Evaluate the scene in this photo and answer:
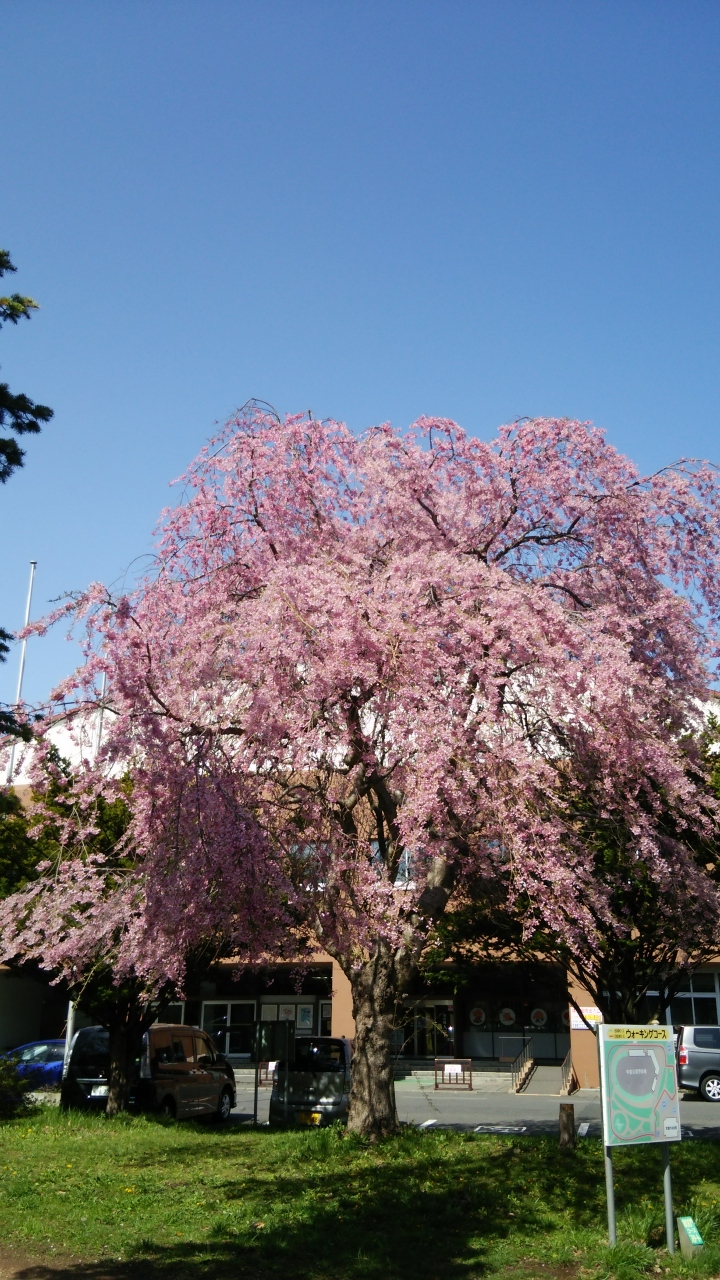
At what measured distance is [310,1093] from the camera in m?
17.1

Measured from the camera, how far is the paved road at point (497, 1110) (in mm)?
18984

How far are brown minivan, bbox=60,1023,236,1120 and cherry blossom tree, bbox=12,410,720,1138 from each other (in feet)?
20.9

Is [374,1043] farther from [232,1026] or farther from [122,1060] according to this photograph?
[232,1026]

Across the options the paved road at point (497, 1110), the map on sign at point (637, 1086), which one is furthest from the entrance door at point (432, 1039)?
the map on sign at point (637, 1086)

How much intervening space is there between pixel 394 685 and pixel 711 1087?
2009 centimetres

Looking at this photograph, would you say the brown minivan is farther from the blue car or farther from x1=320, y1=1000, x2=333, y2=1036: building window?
x1=320, y1=1000, x2=333, y2=1036: building window

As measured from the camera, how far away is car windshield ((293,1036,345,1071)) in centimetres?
1775

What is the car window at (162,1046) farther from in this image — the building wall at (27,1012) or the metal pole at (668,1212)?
the building wall at (27,1012)

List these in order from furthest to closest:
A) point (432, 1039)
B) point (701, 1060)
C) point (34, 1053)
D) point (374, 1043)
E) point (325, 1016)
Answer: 1. point (325, 1016)
2. point (432, 1039)
3. point (34, 1053)
4. point (701, 1060)
5. point (374, 1043)

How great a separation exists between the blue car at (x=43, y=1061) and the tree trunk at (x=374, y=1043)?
11.7m

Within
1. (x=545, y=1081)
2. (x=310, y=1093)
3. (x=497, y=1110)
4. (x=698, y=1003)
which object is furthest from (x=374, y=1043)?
(x=698, y=1003)

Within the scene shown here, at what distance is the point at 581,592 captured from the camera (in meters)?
12.9

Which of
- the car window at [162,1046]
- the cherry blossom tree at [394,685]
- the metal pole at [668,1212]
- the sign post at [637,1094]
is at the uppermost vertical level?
the cherry blossom tree at [394,685]

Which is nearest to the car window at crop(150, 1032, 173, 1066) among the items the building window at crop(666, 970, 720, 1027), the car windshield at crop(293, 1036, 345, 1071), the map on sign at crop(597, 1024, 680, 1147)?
the car windshield at crop(293, 1036, 345, 1071)
